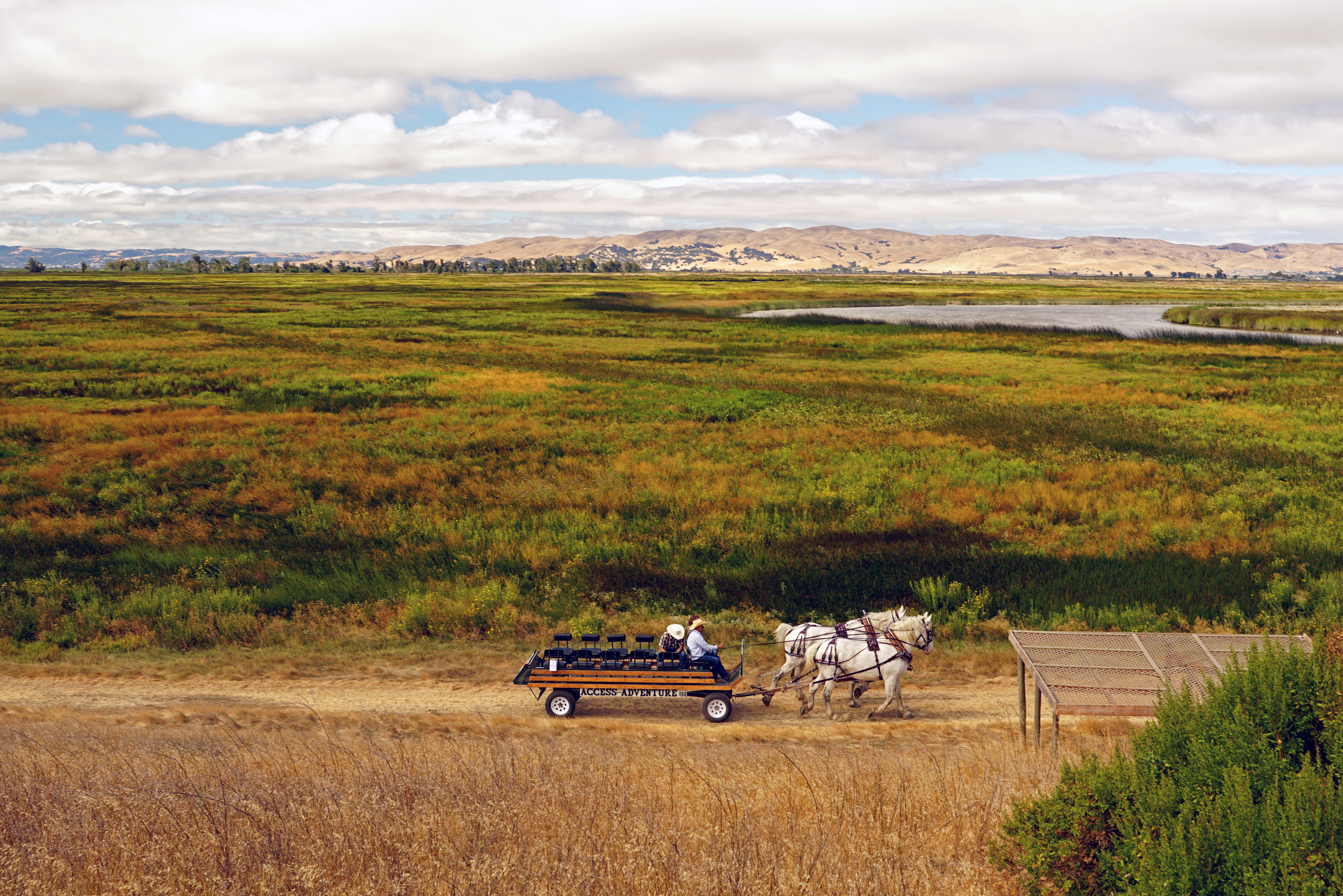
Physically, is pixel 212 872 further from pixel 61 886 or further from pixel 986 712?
pixel 986 712

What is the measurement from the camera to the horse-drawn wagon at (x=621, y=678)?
505 inches

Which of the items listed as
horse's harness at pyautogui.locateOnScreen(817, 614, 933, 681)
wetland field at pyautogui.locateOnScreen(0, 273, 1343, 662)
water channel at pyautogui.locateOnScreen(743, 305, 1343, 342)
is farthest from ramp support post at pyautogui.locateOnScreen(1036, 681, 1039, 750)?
water channel at pyautogui.locateOnScreen(743, 305, 1343, 342)

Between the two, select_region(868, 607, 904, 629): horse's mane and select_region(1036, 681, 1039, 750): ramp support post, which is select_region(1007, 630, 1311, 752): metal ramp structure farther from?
select_region(868, 607, 904, 629): horse's mane

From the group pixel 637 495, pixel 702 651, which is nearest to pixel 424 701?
pixel 702 651

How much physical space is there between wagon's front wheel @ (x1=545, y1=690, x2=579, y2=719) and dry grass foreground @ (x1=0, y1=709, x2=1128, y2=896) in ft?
4.77

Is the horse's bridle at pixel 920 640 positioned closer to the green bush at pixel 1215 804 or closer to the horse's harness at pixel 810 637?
the horse's harness at pixel 810 637

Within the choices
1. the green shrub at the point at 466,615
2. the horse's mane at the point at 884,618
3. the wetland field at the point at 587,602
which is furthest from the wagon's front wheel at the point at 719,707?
the green shrub at the point at 466,615

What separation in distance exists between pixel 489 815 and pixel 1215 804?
6505 mm

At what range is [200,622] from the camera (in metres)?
16.7

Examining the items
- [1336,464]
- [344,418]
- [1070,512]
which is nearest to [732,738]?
[1070,512]

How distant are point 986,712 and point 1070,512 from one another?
45.7 ft

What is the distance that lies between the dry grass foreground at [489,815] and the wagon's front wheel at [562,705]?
145cm

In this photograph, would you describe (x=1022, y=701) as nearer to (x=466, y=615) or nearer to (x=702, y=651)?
(x=702, y=651)

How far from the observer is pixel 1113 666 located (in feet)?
36.7
